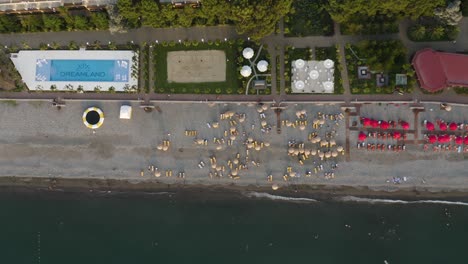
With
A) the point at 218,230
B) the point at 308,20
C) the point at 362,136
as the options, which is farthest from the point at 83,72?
the point at 362,136

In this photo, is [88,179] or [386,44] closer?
[386,44]

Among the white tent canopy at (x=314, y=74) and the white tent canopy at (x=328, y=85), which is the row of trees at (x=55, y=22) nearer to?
the white tent canopy at (x=314, y=74)

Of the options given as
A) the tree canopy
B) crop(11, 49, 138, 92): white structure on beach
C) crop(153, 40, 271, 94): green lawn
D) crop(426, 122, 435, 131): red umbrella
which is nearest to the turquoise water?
crop(426, 122, 435, 131): red umbrella

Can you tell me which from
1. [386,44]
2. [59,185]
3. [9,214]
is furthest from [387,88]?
[9,214]

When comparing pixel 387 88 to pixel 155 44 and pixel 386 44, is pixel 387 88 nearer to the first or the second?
pixel 386 44

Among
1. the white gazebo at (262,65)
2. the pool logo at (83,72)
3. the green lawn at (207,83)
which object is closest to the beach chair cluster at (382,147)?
the green lawn at (207,83)

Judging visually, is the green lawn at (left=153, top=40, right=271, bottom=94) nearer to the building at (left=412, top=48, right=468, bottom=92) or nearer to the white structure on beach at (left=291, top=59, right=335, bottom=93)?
the white structure on beach at (left=291, top=59, right=335, bottom=93)
